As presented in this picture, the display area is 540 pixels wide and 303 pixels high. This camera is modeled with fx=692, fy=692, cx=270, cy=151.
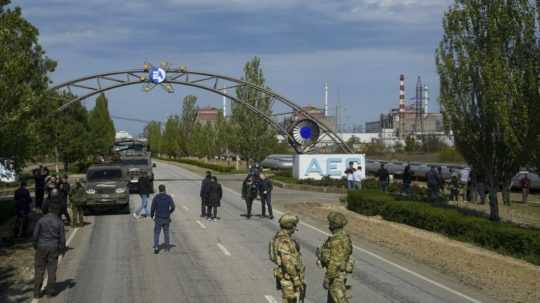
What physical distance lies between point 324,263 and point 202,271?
571cm

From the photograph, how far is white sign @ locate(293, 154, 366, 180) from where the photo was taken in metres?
45.8

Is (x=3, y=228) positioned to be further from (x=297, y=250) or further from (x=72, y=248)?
(x=297, y=250)

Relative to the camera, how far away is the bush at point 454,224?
16.7 meters

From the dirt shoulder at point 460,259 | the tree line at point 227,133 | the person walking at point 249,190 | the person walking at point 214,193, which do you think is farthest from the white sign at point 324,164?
the person walking at point 214,193

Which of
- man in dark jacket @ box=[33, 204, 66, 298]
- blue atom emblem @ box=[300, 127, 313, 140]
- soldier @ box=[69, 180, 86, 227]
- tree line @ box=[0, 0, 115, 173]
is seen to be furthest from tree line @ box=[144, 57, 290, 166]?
man in dark jacket @ box=[33, 204, 66, 298]

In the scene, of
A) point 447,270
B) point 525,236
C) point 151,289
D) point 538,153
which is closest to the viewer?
point 151,289

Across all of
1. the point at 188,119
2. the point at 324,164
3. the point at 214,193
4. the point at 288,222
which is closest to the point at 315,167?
the point at 324,164

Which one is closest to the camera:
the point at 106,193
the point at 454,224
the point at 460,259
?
the point at 460,259

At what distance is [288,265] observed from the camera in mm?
8508

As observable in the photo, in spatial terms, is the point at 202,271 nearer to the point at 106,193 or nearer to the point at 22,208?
the point at 22,208

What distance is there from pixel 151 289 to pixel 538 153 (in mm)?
12008

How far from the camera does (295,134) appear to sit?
46938 mm

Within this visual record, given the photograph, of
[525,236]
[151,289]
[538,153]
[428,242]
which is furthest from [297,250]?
[538,153]

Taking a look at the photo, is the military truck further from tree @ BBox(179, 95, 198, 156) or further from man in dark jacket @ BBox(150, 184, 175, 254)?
tree @ BBox(179, 95, 198, 156)
